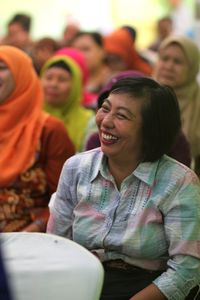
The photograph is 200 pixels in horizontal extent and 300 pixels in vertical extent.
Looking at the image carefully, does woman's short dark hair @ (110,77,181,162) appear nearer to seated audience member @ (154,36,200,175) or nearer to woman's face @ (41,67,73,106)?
seated audience member @ (154,36,200,175)

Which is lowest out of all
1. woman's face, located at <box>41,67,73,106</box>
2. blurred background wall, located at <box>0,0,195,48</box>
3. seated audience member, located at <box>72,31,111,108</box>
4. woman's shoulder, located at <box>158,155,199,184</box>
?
blurred background wall, located at <box>0,0,195,48</box>

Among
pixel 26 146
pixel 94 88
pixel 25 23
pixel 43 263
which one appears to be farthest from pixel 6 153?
pixel 25 23

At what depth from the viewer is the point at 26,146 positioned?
245cm

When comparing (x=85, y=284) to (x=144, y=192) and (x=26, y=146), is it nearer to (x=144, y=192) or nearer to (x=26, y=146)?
(x=144, y=192)

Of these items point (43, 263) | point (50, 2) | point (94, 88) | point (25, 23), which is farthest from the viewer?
point (50, 2)

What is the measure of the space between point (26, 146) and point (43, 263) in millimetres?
1220

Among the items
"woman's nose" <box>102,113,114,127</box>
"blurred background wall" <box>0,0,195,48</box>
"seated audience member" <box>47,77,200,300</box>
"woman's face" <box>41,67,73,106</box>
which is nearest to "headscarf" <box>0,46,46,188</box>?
"woman's face" <box>41,67,73,106</box>

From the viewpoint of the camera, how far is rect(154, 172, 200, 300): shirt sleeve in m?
1.69

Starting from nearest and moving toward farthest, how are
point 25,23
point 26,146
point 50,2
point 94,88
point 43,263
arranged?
point 43,263 < point 26,146 < point 94,88 < point 25,23 < point 50,2

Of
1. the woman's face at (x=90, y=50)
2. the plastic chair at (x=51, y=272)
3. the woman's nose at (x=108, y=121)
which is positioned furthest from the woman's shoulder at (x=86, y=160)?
the woman's face at (x=90, y=50)

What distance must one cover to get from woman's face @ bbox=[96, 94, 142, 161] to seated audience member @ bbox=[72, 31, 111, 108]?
269cm

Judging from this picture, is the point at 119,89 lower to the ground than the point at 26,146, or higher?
higher

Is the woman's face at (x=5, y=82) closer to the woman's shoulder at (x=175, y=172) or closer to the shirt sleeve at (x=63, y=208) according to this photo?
the shirt sleeve at (x=63, y=208)

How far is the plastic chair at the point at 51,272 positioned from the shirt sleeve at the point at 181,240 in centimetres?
40
